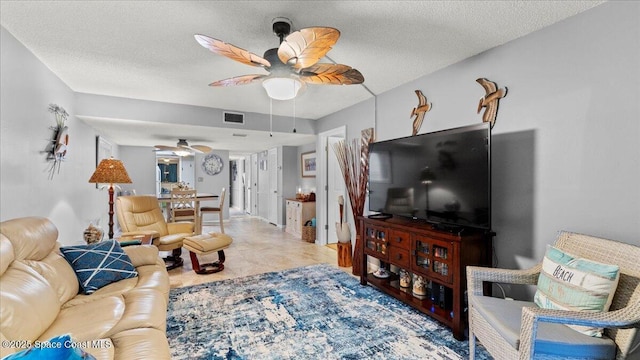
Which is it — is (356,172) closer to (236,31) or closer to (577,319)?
(236,31)

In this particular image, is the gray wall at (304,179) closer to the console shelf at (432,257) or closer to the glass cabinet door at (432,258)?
the console shelf at (432,257)

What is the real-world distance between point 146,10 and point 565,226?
3.24 metres

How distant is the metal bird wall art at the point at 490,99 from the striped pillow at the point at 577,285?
126 centimetres

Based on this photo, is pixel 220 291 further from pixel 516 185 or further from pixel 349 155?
pixel 516 185

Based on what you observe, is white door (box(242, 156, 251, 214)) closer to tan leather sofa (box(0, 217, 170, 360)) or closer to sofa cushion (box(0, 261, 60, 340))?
tan leather sofa (box(0, 217, 170, 360))

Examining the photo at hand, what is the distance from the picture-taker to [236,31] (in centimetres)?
212

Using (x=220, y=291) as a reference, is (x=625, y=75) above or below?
above

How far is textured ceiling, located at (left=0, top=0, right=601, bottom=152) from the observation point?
1823 mm

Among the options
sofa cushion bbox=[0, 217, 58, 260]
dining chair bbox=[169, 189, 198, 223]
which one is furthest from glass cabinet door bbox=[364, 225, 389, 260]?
dining chair bbox=[169, 189, 198, 223]

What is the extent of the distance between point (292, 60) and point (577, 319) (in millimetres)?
2005

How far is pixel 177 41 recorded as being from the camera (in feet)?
7.48

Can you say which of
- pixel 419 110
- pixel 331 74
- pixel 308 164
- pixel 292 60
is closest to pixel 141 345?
pixel 292 60

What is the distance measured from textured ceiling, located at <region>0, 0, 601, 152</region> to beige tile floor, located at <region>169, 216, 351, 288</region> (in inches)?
92.4

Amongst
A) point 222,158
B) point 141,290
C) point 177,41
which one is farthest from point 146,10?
point 222,158
